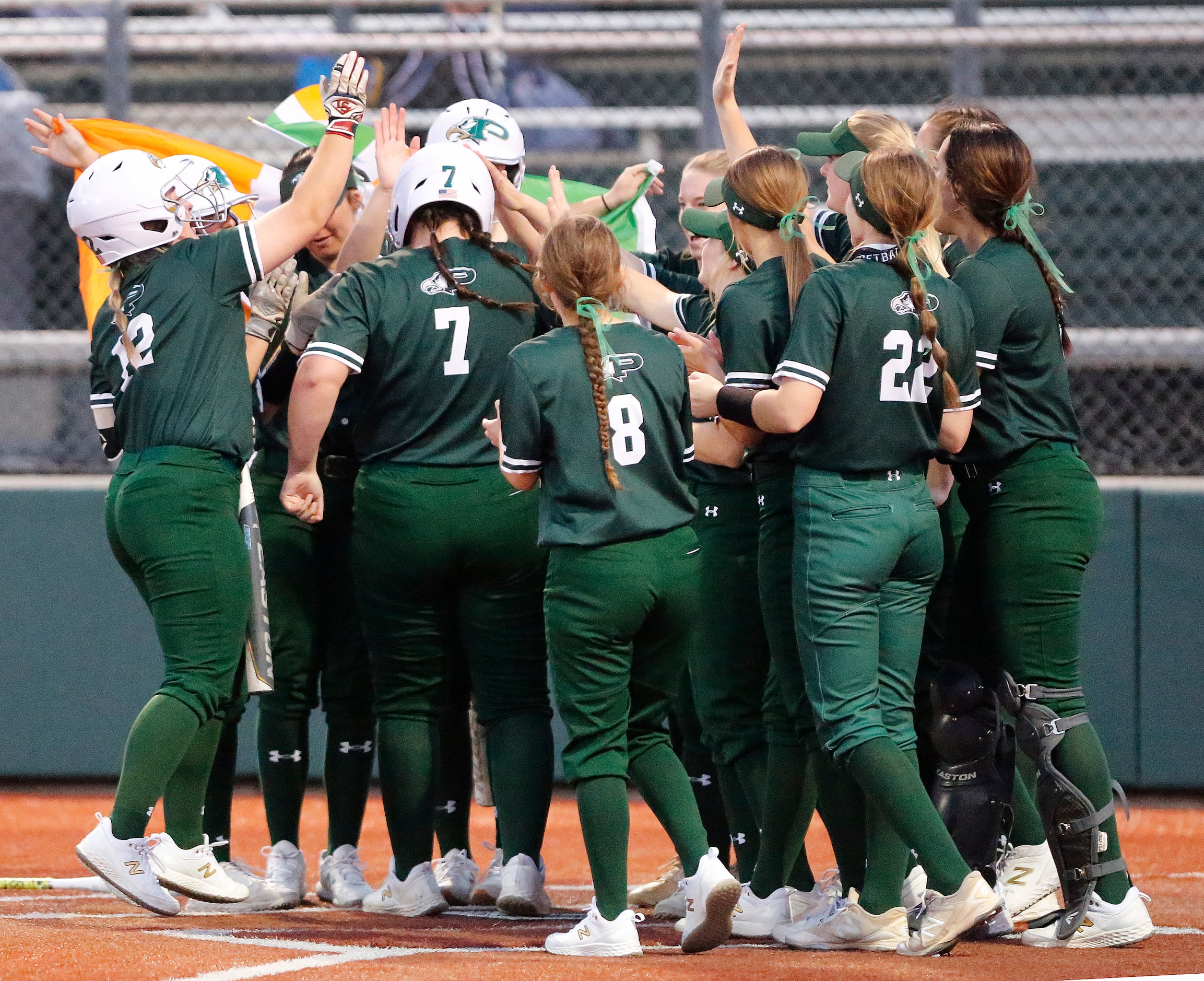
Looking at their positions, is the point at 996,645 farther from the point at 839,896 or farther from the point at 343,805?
the point at 343,805

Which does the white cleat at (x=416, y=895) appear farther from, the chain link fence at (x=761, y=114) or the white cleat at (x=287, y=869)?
the chain link fence at (x=761, y=114)

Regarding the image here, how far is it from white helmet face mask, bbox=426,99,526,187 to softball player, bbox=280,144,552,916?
44 centimetres

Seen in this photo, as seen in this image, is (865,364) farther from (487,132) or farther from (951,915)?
(487,132)

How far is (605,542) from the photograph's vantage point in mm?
4133

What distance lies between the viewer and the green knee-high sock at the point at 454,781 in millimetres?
5344

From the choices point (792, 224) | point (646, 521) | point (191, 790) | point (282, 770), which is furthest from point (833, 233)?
point (191, 790)

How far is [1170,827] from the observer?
7.04 metres

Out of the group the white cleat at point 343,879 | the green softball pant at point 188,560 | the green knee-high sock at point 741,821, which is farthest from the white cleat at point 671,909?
the green softball pant at point 188,560

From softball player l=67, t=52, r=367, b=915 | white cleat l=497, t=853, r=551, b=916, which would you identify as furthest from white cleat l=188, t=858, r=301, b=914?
white cleat l=497, t=853, r=551, b=916

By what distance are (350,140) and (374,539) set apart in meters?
1.16

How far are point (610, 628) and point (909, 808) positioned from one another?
2.78ft

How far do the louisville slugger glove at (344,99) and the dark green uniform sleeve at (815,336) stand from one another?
1.50m

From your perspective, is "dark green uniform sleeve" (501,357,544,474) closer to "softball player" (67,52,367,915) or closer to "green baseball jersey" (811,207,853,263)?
"softball player" (67,52,367,915)

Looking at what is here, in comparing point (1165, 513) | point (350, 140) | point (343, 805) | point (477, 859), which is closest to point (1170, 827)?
point (1165, 513)
